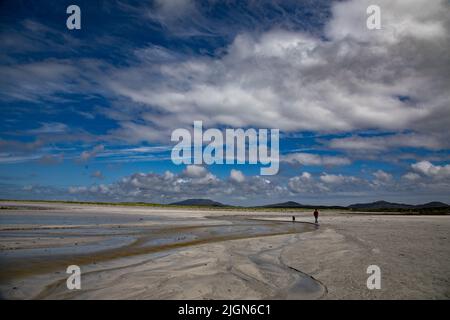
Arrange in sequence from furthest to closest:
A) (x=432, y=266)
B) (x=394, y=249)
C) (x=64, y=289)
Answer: (x=394, y=249), (x=432, y=266), (x=64, y=289)

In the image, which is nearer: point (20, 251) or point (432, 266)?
point (432, 266)

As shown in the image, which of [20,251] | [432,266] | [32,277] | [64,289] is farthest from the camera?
[20,251]

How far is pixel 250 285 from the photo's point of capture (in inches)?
464

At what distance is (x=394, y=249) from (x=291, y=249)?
6591 millimetres

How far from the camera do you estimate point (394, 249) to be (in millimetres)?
19891

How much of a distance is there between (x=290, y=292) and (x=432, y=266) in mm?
8212
